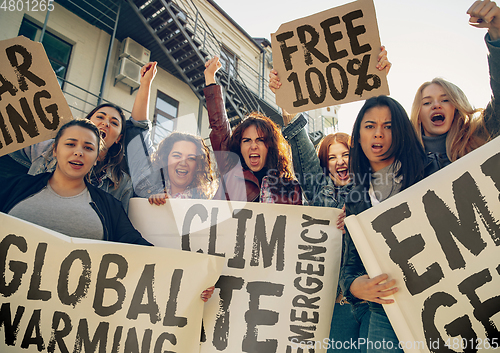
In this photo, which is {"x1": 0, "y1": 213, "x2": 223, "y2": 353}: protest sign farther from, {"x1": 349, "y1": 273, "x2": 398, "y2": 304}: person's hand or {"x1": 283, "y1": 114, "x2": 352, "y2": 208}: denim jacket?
{"x1": 283, "y1": 114, "x2": 352, "y2": 208}: denim jacket

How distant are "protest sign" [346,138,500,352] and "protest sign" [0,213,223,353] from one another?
0.86m

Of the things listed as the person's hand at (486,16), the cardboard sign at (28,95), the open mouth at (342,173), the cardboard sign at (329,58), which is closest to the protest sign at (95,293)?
the cardboard sign at (28,95)

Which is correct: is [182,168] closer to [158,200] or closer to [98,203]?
[158,200]

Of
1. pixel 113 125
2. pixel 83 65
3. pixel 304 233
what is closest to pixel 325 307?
pixel 304 233

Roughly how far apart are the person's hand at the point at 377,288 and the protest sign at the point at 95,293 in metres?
0.72

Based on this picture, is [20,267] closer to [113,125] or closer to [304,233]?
[113,125]

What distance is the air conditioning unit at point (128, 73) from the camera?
8.47m

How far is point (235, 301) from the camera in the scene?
5.80ft

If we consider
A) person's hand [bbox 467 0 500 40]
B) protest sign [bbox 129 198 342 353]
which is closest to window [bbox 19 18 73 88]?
protest sign [bbox 129 198 342 353]

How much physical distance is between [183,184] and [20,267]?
123 cm

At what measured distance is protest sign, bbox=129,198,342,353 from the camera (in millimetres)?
1709

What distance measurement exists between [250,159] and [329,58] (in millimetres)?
873

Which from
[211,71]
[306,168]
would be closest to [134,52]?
[211,71]

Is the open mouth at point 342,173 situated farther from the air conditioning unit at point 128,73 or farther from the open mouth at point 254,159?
the air conditioning unit at point 128,73
